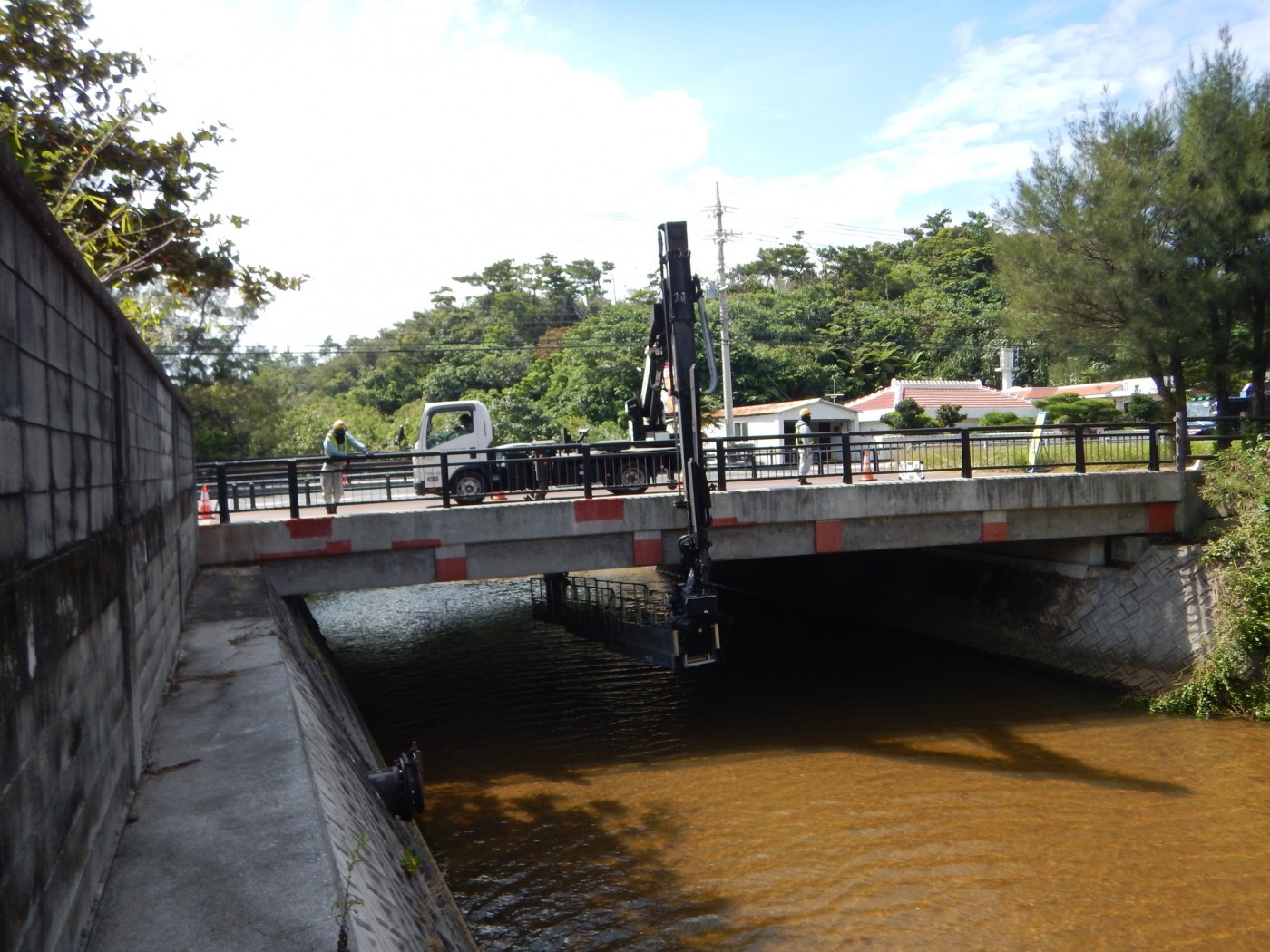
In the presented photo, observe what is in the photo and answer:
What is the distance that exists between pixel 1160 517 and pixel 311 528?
12873 mm

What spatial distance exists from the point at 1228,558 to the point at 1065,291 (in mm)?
7906

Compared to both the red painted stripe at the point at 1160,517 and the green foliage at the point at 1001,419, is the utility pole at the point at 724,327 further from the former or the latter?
the red painted stripe at the point at 1160,517

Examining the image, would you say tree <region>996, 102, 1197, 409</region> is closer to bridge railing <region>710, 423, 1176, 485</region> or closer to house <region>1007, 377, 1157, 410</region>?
bridge railing <region>710, 423, 1176, 485</region>

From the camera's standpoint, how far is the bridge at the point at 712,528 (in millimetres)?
12281

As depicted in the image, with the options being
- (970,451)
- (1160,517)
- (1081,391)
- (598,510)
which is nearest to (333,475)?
(598,510)

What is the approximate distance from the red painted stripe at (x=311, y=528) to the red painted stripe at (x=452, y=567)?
1469mm

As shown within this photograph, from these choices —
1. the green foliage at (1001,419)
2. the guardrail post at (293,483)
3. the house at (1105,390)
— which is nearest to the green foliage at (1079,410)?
the green foliage at (1001,419)

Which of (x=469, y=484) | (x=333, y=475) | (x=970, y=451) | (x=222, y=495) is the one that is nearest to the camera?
(x=222, y=495)

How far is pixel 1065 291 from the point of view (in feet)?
65.5

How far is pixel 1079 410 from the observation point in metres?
33.3

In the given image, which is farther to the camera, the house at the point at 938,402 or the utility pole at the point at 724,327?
the house at the point at 938,402

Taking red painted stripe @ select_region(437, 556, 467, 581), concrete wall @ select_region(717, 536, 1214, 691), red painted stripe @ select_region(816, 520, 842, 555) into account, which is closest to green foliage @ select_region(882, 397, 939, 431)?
concrete wall @ select_region(717, 536, 1214, 691)

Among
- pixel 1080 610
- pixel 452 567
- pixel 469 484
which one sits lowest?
pixel 1080 610

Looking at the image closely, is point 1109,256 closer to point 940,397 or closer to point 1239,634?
point 1239,634
